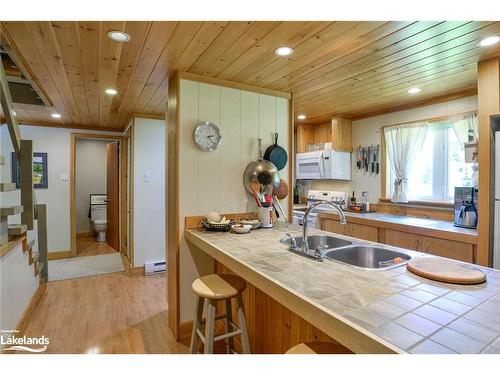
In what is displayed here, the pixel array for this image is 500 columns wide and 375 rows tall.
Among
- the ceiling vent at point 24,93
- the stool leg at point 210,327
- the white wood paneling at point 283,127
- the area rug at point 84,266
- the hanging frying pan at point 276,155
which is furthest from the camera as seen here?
the area rug at point 84,266

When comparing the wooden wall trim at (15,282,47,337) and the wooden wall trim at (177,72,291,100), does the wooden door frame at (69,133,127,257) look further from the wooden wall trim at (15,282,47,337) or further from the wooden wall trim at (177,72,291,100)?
the wooden wall trim at (177,72,291,100)

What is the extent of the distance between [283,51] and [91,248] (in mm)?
5038

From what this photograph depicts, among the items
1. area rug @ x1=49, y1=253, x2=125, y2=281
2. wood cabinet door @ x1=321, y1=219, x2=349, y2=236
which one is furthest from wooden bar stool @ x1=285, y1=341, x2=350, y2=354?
area rug @ x1=49, y1=253, x2=125, y2=281

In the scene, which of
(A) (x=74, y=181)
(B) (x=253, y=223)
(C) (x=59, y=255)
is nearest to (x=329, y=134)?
(B) (x=253, y=223)

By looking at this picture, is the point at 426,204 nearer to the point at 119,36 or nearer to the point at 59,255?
the point at 119,36

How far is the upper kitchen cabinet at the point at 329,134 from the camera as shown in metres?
4.02

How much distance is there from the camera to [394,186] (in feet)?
11.9

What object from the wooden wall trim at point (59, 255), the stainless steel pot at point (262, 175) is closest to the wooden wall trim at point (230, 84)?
the stainless steel pot at point (262, 175)

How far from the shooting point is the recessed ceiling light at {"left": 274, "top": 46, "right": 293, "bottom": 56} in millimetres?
1939

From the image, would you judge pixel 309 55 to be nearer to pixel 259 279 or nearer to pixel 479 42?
pixel 479 42

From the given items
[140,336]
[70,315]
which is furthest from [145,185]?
[140,336]

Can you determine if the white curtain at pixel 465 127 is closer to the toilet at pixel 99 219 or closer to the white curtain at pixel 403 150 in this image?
the white curtain at pixel 403 150

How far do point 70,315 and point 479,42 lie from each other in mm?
3964

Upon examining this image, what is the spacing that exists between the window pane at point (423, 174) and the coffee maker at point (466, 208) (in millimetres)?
613
